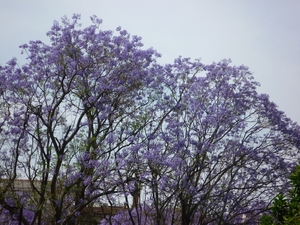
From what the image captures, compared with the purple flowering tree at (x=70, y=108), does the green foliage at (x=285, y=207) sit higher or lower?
lower

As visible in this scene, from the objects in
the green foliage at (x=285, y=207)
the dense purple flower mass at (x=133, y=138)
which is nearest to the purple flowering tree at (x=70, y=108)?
the dense purple flower mass at (x=133, y=138)

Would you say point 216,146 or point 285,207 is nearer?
point 285,207

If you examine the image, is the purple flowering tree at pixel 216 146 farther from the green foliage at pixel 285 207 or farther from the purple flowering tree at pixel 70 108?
the green foliage at pixel 285 207

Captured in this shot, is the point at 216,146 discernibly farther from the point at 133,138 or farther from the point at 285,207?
the point at 285,207

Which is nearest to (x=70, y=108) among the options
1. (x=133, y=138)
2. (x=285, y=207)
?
(x=133, y=138)

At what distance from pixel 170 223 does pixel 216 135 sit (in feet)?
12.1

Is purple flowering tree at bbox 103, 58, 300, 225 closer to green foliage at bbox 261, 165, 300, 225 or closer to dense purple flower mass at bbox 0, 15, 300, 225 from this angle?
dense purple flower mass at bbox 0, 15, 300, 225

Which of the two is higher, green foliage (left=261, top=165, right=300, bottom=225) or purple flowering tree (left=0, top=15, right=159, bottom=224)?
purple flowering tree (left=0, top=15, right=159, bottom=224)

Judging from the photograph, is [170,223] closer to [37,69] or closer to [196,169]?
[196,169]

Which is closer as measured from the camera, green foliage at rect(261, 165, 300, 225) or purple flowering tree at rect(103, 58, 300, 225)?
green foliage at rect(261, 165, 300, 225)

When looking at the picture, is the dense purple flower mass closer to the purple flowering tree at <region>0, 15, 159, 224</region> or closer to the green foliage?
the purple flowering tree at <region>0, 15, 159, 224</region>

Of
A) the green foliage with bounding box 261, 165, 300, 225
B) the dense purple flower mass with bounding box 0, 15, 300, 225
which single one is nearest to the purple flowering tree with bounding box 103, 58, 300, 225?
the dense purple flower mass with bounding box 0, 15, 300, 225

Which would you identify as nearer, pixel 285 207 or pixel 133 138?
pixel 285 207

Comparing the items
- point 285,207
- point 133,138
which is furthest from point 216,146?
point 285,207
